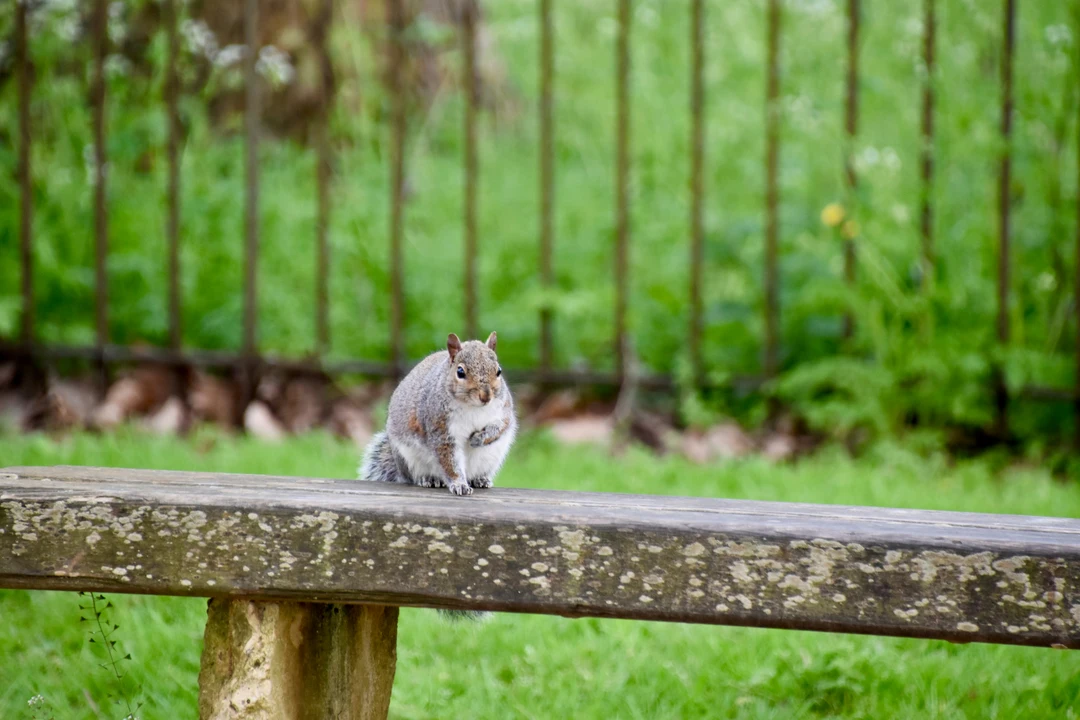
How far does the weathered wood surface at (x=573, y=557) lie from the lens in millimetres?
1619

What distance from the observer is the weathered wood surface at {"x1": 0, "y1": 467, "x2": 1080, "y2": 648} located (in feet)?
5.31

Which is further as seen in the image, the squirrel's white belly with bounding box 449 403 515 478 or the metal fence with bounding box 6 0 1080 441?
the metal fence with bounding box 6 0 1080 441

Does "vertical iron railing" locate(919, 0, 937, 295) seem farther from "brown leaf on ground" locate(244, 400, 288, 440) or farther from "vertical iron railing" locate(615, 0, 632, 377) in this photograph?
"brown leaf on ground" locate(244, 400, 288, 440)

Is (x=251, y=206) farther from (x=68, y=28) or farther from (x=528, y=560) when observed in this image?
(x=528, y=560)

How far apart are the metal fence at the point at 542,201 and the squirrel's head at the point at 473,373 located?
2114mm

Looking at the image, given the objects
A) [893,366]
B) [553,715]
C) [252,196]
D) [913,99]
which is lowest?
[553,715]

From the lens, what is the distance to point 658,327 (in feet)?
15.8

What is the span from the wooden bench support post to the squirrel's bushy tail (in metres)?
0.48

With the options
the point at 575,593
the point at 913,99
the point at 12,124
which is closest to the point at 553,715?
the point at 575,593

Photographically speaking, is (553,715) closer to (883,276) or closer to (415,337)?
(883,276)

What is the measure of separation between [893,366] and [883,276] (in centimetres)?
34

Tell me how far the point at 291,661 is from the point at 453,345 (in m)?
0.67

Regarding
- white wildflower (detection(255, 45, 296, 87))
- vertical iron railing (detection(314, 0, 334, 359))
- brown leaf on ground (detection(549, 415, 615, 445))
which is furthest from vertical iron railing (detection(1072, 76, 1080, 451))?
white wildflower (detection(255, 45, 296, 87))

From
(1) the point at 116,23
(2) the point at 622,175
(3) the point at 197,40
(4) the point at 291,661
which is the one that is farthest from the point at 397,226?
(4) the point at 291,661
